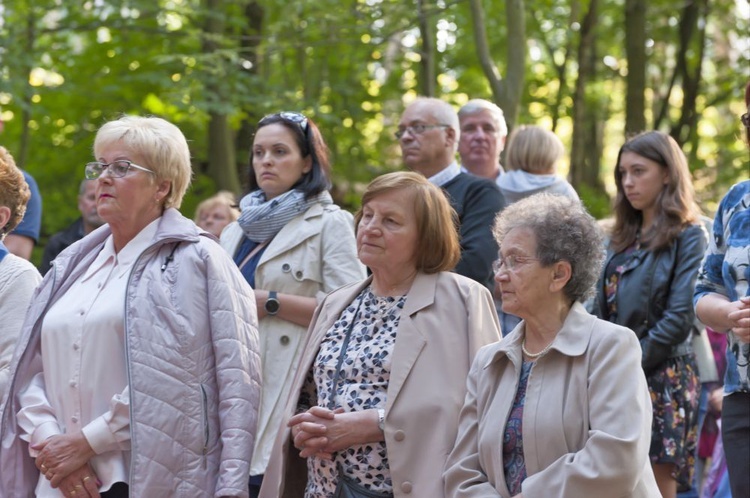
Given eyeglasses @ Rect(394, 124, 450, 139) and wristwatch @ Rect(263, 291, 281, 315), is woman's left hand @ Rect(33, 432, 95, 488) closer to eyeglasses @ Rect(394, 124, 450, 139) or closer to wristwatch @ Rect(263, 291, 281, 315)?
wristwatch @ Rect(263, 291, 281, 315)

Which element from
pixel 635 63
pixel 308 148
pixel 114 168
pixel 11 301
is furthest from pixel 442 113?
pixel 635 63

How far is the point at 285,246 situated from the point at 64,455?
1.57 meters

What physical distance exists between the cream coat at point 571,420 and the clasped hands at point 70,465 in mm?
1364

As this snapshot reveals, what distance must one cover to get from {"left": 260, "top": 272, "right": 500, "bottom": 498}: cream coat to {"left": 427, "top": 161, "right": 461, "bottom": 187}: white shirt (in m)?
1.67

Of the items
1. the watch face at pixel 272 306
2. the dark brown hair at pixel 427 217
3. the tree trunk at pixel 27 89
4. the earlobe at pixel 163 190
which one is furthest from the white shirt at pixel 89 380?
the tree trunk at pixel 27 89

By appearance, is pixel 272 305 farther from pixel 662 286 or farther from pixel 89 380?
pixel 662 286

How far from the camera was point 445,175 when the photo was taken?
20.2 ft

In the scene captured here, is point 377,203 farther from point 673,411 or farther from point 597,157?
point 597,157

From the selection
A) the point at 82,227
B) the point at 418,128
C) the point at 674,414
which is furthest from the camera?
the point at 82,227

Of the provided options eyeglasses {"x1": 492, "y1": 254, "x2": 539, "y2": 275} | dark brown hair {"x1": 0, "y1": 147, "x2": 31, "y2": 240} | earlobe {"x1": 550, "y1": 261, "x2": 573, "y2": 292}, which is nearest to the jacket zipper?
eyeglasses {"x1": 492, "y1": 254, "x2": 539, "y2": 275}

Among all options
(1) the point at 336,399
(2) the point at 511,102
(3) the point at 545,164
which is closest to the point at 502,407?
(1) the point at 336,399

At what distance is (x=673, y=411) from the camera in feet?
19.5

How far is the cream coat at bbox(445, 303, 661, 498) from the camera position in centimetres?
365

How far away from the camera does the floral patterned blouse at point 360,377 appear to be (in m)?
4.23
